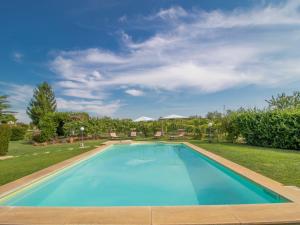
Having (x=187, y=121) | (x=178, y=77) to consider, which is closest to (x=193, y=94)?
(x=187, y=121)

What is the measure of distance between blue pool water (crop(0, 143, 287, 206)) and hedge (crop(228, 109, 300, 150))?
18.5 ft

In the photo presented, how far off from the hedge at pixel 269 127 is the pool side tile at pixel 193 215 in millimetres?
10347

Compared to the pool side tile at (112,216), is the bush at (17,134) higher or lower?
higher

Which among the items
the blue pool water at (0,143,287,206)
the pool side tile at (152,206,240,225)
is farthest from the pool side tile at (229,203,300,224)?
the blue pool water at (0,143,287,206)

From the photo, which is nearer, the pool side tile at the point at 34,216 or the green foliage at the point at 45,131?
the pool side tile at the point at 34,216

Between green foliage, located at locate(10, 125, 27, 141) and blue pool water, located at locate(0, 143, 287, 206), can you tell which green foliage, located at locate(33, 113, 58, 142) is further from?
blue pool water, located at locate(0, 143, 287, 206)

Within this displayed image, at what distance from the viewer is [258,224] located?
3537 millimetres

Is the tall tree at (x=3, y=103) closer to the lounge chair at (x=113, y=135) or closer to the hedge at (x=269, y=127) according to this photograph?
the lounge chair at (x=113, y=135)

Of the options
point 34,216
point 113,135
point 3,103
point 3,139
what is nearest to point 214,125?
point 113,135

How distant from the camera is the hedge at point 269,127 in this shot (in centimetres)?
1286

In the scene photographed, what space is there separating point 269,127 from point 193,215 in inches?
465

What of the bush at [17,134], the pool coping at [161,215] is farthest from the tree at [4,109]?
the pool coping at [161,215]

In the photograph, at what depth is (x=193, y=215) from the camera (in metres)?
3.86

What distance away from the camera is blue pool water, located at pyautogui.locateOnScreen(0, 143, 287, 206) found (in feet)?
18.2
